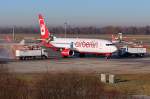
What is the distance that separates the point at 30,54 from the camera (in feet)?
276

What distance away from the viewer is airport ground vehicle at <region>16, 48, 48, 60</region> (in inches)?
3268

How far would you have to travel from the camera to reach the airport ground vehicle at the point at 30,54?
272ft

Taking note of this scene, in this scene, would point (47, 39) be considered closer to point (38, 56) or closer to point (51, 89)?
point (38, 56)

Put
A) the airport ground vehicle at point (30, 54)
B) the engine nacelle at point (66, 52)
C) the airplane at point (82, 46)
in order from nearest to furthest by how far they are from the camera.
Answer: the airport ground vehicle at point (30, 54)
the airplane at point (82, 46)
the engine nacelle at point (66, 52)

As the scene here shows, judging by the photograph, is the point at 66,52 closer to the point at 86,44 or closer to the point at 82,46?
the point at 82,46

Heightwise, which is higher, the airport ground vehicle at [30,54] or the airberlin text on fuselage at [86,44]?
the airberlin text on fuselage at [86,44]

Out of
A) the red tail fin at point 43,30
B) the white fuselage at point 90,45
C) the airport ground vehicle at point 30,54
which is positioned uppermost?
the red tail fin at point 43,30

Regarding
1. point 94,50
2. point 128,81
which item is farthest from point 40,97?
point 94,50

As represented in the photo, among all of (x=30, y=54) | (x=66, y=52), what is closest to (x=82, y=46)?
(x=66, y=52)

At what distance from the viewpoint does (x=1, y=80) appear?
2406 cm

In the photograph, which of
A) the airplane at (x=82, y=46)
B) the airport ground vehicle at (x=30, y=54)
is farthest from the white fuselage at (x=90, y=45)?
the airport ground vehicle at (x=30, y=54)

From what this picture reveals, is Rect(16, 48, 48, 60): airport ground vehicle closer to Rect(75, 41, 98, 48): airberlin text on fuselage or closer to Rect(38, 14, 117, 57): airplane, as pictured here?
Rect(38, 14, 117, 57): airplane

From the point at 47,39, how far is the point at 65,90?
75.8 meters

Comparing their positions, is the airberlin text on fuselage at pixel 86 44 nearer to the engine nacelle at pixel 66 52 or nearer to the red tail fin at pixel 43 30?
the engine nacelle at pixel 66 52
